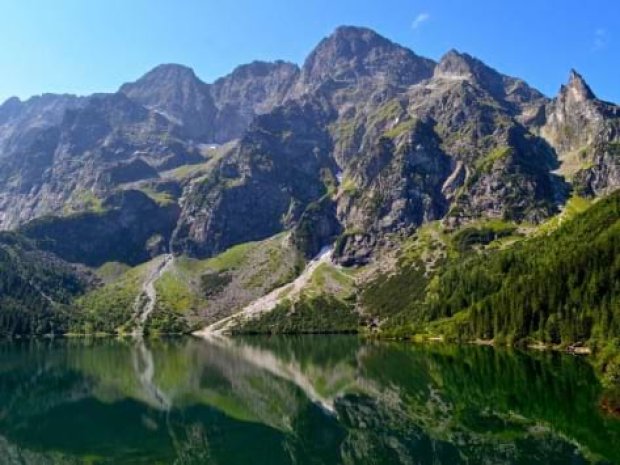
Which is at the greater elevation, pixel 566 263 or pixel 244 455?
pixel 566 263

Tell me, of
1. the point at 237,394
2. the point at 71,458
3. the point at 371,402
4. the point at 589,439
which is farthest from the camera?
the point at 237,394

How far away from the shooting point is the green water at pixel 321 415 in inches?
2564

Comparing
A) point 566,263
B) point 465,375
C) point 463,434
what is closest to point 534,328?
point 566,263

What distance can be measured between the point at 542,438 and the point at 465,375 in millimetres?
54223

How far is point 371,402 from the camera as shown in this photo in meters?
98.4

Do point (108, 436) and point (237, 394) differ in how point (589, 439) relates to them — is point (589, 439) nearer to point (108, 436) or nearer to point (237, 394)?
point (108, 436)

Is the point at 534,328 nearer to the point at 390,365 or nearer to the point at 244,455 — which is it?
the point at 390,365

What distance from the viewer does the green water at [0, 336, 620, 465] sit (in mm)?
65125

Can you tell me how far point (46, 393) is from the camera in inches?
4830

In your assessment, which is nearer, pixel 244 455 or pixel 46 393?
pixel 244 455

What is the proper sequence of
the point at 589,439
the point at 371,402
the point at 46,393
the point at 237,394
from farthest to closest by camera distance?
the point at 46,393
the point at 237,394
the point at 371,402
the point at 589,439

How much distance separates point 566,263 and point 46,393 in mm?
146005

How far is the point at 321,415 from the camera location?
9156 cm

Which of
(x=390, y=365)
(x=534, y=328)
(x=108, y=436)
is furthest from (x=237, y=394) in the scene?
(x=534, y=328)
